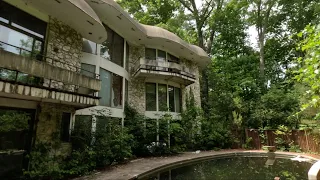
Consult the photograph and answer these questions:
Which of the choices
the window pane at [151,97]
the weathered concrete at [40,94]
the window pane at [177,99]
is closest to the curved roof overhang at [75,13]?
the weathered concrete at [40,94]

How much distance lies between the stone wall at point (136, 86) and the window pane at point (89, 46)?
3455 mm

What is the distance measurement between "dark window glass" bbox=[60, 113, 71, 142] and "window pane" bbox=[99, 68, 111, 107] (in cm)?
249

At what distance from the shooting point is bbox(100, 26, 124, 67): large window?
11.7m

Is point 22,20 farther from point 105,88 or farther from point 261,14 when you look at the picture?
point 261,14

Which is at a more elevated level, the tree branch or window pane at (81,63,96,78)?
the tree branch

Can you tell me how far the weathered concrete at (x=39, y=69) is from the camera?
5.23m

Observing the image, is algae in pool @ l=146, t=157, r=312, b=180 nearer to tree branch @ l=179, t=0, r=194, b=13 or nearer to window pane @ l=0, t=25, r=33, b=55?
window pane @ l=0, t=25, r=33, b=55

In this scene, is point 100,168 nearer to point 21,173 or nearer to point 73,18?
point 21,173

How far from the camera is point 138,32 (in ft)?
41.7

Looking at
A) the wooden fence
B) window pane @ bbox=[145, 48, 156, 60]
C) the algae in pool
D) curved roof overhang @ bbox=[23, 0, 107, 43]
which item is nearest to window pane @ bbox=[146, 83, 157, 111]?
window pane @ bbox=[145, 48, 156, 60]

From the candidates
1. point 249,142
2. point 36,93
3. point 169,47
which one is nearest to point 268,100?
point 249,142

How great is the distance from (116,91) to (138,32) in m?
3.78

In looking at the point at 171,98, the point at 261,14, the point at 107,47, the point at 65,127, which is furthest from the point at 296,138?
the point at 261,14

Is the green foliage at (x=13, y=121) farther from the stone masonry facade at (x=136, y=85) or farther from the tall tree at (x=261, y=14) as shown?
the tall tree at (x=261, y=14)
